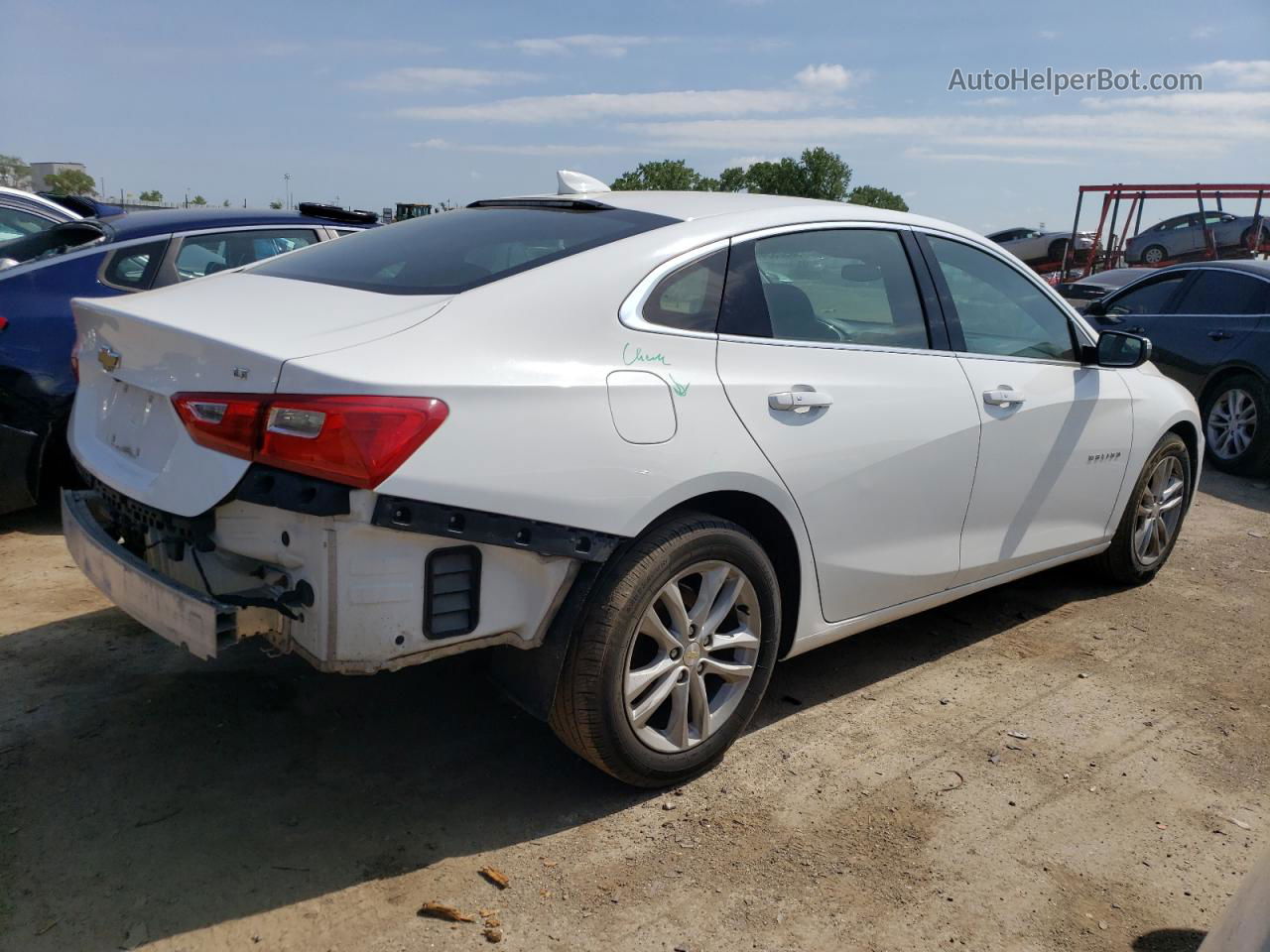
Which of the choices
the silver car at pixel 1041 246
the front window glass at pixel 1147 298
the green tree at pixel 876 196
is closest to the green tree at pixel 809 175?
the green tree at pixel 876 196

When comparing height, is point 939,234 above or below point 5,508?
above

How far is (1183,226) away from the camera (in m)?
23.7

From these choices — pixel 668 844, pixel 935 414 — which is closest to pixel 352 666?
pixel 668 844

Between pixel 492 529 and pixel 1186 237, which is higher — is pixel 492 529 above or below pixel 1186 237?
below

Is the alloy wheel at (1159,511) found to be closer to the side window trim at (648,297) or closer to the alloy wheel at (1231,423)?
the side window trim at (648,297)

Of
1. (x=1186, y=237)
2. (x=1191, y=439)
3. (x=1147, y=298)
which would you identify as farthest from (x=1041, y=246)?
(x=1191, y=439)

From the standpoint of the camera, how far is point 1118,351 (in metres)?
4.52

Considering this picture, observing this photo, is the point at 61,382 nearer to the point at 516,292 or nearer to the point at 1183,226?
the point at 516,292

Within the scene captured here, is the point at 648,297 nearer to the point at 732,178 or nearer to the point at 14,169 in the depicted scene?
the point at 732,178

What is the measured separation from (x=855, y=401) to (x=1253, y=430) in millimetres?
6117

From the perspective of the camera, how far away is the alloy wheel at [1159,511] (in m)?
5.10

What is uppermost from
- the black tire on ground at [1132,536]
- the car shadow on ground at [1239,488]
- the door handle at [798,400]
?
the door handle at [798,400]

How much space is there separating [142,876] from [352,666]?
75cm

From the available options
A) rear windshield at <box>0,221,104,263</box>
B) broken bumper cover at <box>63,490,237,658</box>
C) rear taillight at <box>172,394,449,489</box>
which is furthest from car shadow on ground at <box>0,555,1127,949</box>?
rear windshield at <box>0,221,104,263</box>
